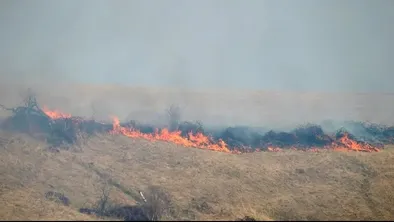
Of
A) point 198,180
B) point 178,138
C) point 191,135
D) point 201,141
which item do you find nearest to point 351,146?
point 201,141

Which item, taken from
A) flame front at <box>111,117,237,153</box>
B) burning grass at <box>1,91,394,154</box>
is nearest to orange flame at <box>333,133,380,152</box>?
burning grass at <box>1,91,394,154</box>

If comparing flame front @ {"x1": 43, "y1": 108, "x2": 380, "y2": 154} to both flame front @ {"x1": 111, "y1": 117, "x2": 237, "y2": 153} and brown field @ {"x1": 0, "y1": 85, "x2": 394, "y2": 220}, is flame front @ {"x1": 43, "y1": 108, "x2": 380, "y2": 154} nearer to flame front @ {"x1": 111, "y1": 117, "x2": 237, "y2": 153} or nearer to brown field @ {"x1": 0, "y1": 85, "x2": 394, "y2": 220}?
flame front @ {"x1": 111, "y1": 117, "x2": 237, "y2": 153}

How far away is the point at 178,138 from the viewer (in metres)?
49.9

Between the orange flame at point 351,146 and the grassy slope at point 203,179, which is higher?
the orange flame at point 351,146

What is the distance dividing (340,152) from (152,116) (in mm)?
35624

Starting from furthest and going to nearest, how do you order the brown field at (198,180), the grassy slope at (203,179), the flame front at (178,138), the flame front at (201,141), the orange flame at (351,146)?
the flame front at (178,138) → the flame front at (201,141) → the orange flame at (351,146) → the grassy slope at (203,179) → the brown field at (198,180)

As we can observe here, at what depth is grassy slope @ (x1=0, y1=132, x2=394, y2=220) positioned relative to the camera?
30.1 metres

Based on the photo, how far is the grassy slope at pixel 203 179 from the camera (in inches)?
1184

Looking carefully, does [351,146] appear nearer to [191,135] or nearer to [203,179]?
[191,135]

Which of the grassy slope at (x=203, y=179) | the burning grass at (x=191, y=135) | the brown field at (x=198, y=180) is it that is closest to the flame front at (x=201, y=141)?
the burning grass at (x=191, y=135)

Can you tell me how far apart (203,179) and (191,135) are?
15322 mm

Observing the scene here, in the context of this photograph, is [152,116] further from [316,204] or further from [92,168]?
[316,204]

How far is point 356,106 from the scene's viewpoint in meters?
94.2

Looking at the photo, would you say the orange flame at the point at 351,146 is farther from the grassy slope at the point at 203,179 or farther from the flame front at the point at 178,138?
the flame front at the point at 178,138
